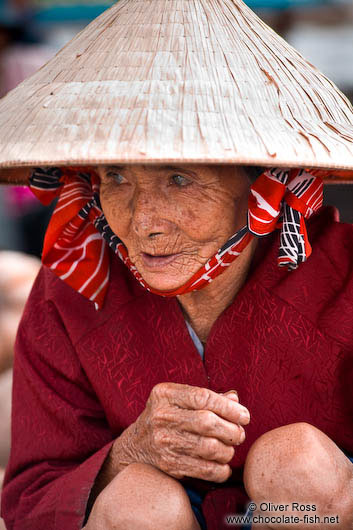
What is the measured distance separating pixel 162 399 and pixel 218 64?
2.11 feet

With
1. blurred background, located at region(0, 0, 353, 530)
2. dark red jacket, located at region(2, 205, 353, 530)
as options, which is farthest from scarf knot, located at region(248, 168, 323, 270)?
blurred background, located at region(0, 0, 353, 530)

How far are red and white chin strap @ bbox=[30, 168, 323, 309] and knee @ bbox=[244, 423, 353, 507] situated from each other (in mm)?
351

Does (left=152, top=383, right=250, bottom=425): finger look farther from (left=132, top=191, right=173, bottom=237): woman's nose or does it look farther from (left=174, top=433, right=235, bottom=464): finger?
(left=132, top=191, right=173, bottom=237): woman's nose

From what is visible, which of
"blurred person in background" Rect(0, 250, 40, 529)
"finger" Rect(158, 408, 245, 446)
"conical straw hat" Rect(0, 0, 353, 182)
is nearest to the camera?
"conical straw hat" Rect(0, 0, 353, 182)

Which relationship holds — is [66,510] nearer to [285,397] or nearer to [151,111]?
[285,397]

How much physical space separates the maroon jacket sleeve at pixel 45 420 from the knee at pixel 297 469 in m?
0.41

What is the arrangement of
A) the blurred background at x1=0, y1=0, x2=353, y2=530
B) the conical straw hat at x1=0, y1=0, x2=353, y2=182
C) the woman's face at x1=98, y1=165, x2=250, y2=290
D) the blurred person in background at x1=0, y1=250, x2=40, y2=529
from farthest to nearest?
the blurred background at x1=0, y1=0, x2=353, y2=530
the blurred person in background at x1=0, y1=250, x2=40, y2=529
the woman's face at x1=98, y1=165, x2=250, y2=290
the conical straw hat at x1=0, y1=0, x2=353, y2=182

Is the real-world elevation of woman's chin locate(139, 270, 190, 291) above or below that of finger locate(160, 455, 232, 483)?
above

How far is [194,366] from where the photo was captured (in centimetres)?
156

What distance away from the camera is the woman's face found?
4.51 ft

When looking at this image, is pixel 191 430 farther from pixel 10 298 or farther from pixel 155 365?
pixel 10 298

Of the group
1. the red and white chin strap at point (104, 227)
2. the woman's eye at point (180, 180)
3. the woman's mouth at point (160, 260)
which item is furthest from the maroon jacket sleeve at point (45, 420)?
the woman's eye at point (180, 180)

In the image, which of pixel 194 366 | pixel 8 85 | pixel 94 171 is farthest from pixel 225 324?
pixel 8 85

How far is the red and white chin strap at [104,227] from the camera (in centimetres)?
140
